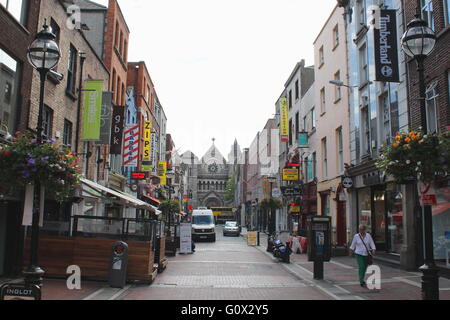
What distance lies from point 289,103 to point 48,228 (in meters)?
29.1

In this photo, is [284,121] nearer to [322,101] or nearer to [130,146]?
[322,101]

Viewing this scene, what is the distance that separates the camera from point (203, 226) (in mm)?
35281

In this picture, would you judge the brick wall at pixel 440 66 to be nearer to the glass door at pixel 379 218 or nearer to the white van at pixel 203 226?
the glass door at pixel 379 218

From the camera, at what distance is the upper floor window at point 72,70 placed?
708 inches

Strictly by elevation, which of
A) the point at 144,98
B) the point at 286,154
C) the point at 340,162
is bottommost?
the point at 340,162

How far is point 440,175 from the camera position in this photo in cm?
838

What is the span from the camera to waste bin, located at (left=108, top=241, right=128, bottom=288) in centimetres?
1148

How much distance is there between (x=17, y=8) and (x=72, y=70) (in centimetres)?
559

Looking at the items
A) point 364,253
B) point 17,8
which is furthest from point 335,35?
point 17,8

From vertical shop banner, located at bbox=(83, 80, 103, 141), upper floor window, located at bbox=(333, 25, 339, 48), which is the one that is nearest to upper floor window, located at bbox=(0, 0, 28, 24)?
vertical shop banner, located at bbox=(83, 80, 103, 141)

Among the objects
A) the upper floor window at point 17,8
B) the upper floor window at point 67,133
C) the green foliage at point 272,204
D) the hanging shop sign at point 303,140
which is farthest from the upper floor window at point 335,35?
the upper floor window at point 17,8

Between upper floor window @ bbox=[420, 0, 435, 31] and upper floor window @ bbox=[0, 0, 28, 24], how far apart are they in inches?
521
